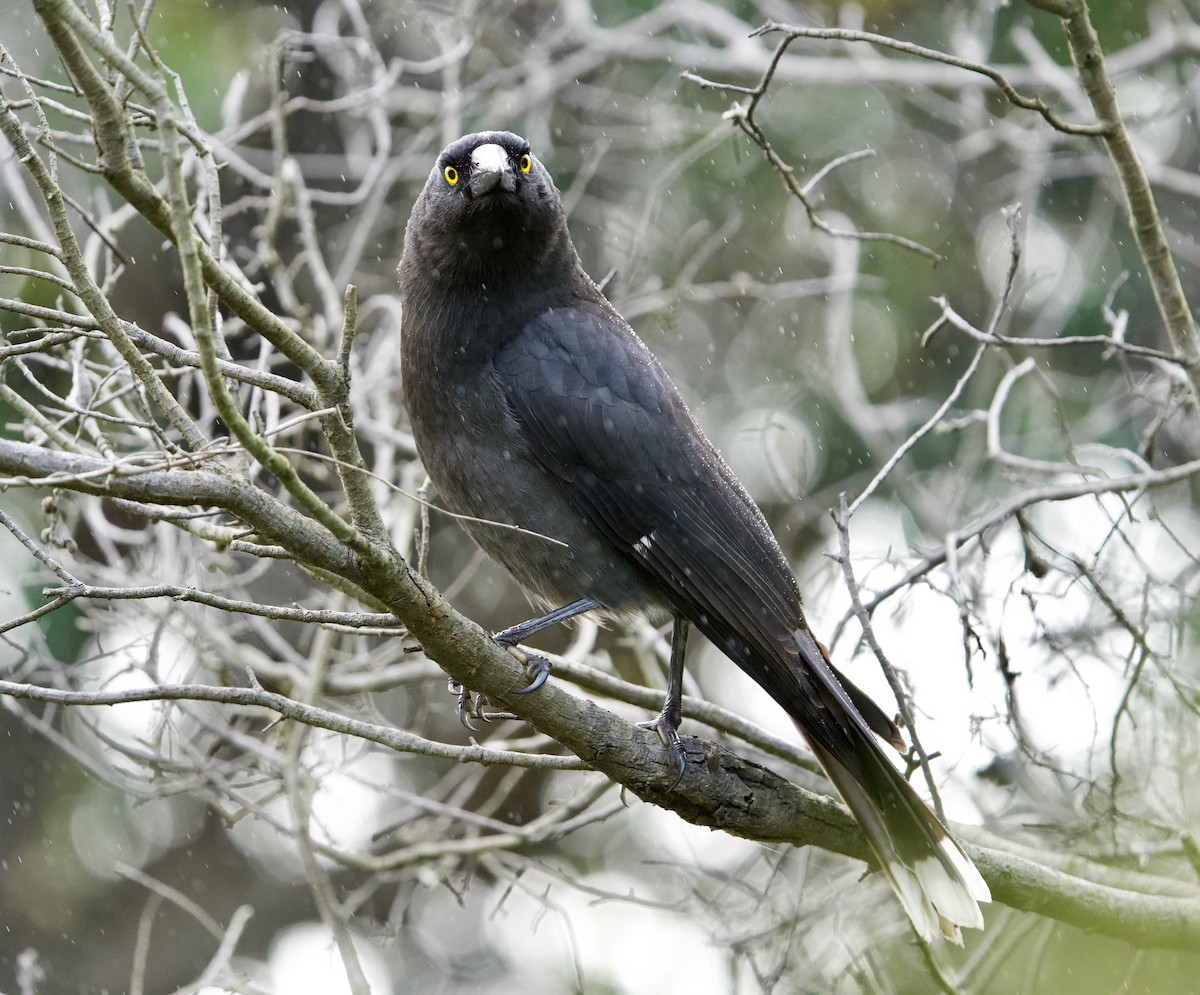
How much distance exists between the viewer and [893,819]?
316cm

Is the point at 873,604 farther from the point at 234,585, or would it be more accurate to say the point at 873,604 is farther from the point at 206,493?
the point at 234,585

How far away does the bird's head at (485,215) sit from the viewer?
3506mm

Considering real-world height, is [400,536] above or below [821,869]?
above

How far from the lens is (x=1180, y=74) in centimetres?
588

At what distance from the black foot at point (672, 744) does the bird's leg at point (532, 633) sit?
0.35 meters

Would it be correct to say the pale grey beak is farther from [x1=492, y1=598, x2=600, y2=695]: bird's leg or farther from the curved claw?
the curved claw

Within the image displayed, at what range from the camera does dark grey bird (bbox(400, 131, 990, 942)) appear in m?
3.16

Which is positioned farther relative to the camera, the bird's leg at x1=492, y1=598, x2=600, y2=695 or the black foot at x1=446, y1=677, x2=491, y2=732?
the black foot at x1=446, y1=677, x2=491, y2=732

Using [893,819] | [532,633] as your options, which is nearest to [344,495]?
[532,633]

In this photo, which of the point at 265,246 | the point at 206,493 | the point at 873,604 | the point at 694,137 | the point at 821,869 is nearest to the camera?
the point at 206,493

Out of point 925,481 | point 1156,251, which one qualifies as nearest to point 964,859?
point 1156,251

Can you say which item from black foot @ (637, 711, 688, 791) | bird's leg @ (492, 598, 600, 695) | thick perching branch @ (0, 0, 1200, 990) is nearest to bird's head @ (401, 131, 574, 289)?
thick perching branch @ (0, 0, 1200, 990)

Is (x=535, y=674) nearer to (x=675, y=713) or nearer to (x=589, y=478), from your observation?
(x=675, y=713)

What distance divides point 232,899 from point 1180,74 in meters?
6.09
